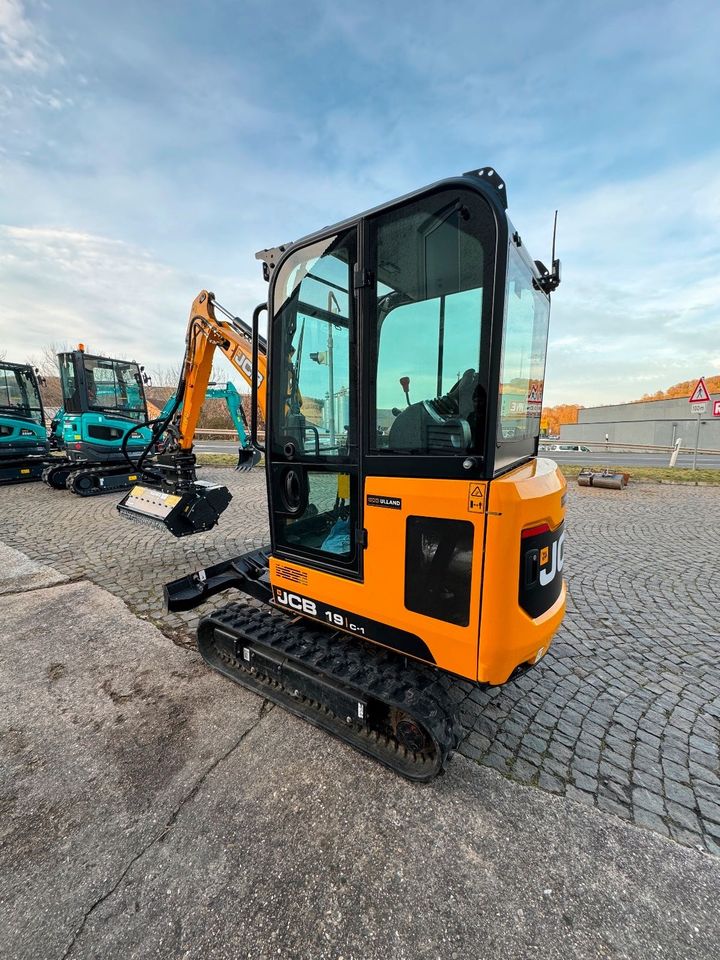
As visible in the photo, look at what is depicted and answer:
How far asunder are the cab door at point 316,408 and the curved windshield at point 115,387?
34.7 ft

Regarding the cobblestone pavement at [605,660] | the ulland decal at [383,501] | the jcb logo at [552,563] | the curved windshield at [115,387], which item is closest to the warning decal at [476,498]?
the ulland decal at [383,501]

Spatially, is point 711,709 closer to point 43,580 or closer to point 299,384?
point 299,384

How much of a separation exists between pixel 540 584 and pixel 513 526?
52cm

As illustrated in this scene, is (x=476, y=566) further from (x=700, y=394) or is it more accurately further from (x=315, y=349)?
(x=700, y=394)

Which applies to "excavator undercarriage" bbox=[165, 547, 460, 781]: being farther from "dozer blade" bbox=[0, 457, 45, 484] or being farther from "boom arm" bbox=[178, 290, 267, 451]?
"dozer blade" bbox=[0, 457, 45, 484]

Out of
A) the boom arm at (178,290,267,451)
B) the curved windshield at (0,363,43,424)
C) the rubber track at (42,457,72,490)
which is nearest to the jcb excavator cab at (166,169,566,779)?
the boom arm at (178,290,267,451)

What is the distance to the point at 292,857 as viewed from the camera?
191 centimetres

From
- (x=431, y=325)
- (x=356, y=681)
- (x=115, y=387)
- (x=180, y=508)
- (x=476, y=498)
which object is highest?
(x=115, y=387)

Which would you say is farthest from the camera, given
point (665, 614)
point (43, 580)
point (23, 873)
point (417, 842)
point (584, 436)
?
point (584, 436)

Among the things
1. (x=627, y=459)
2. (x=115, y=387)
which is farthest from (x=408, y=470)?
(x=627, y=459)

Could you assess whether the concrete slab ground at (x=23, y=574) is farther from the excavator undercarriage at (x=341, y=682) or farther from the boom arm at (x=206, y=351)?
the excavator undercarriage at (x=341, y=682)

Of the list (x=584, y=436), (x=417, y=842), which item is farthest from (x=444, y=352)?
(x=584, y=436)

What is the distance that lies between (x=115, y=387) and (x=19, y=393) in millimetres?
2931

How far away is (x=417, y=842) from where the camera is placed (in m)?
1.98
